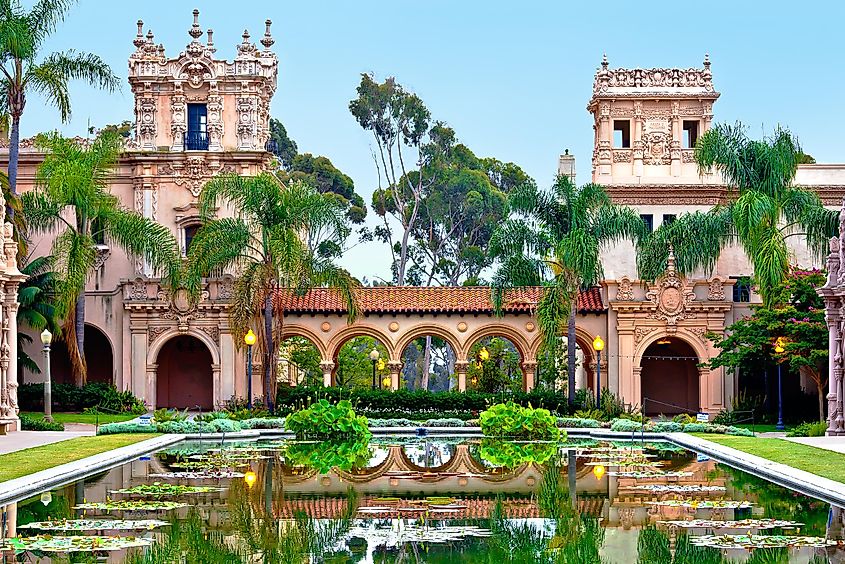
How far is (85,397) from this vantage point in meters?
41.1

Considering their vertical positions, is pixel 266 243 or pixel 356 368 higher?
pixel 266 243

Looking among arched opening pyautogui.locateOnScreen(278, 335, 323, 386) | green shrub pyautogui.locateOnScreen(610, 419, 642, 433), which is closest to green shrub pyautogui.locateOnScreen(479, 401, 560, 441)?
green shrub pyautogui.locateOnScreen(610, 419, 642, 433)

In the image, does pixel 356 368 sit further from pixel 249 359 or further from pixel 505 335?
pixel 249 359

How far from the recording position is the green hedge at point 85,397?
40969 mm

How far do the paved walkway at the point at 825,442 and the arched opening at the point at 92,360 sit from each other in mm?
25022

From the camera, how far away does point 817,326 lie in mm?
35688

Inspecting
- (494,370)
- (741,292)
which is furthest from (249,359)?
(494,370)

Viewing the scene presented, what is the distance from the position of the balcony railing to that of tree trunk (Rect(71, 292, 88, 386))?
7073mm

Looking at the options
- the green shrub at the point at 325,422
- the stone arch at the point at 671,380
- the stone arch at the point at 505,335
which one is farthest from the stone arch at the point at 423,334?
the green shrub at the point at 325,422

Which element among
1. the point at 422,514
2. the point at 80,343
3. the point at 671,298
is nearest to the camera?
the point at 422,514

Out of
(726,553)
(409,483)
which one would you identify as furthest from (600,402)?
(726,553)

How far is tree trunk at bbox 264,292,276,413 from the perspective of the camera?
39.8 metres

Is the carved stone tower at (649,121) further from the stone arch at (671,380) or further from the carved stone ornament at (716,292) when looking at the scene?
the stone arch at (671,380)

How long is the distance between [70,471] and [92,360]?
1080 inches
